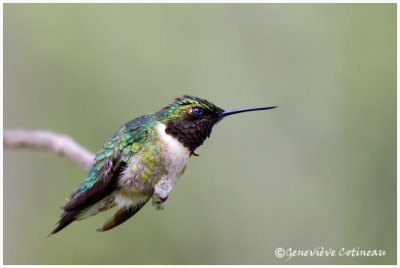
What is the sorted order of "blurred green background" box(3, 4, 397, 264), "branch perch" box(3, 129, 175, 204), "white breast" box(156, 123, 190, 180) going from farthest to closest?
"blurred green background" box(3, 4, 397, 264) → "branch perch" box(3, 129, 175, 204) → "white breast" box(156, 123, 190, 180)

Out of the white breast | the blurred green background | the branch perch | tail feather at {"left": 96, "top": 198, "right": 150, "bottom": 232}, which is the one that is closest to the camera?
the white breast

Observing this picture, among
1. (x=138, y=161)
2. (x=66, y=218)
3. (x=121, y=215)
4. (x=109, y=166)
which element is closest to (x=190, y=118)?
(x=138, y=161)

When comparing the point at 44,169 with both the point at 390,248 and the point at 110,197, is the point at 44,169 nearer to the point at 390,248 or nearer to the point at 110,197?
the point at 110,197

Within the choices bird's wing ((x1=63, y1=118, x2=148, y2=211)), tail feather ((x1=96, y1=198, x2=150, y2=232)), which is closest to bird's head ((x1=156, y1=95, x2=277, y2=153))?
bird's wing ((x1=63, y1=118, x2=148, y2=211))

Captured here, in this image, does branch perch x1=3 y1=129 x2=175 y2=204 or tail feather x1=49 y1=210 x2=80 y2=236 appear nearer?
tail feather x1=49 y1=210 x2=80 y2=236

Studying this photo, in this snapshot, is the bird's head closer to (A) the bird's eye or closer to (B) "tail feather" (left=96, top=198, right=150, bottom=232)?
(A) the bird's eye

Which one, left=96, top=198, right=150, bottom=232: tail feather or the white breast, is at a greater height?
the white breast

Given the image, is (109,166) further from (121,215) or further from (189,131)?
(189,131)

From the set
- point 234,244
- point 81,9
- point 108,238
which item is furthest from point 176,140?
point 81,9
